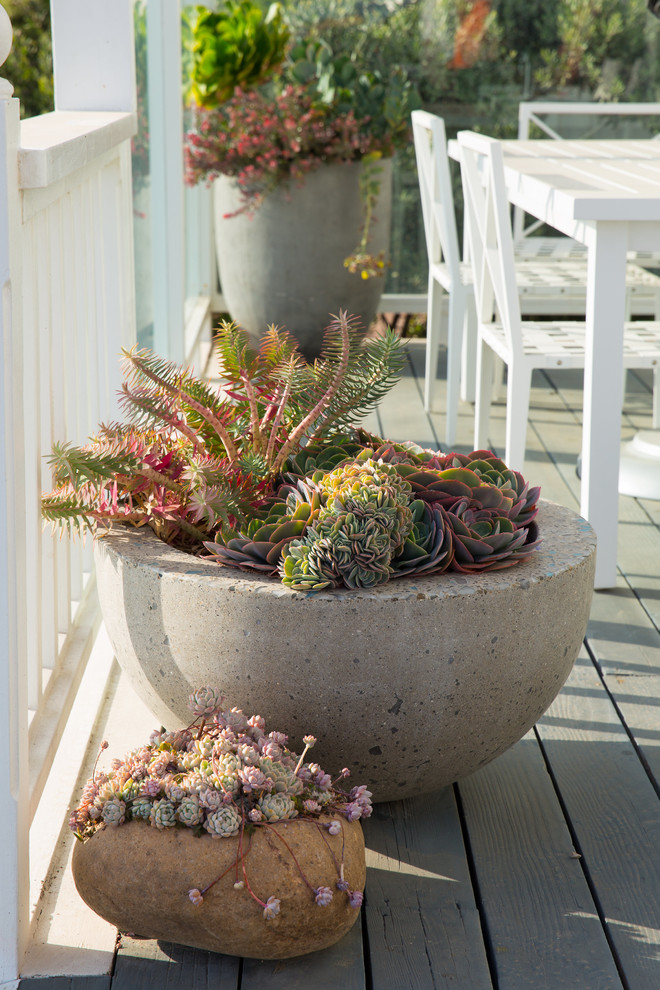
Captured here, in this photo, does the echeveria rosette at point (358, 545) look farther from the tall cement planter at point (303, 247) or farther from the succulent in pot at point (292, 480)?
the tall cement planter at point (303, 247)

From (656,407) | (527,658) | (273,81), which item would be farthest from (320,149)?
(527,658)

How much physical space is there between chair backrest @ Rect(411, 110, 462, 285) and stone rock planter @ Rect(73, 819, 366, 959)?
2.38 meters

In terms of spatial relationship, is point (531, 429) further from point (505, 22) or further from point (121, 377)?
point (505, 22)

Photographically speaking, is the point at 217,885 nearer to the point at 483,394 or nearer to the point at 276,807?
the point at 276,807

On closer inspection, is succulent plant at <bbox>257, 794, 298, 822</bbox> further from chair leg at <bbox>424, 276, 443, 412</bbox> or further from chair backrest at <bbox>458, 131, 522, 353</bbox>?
chair leg at <bbox>424, 276, 443, 412</bbox>

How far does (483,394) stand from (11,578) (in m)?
2.02

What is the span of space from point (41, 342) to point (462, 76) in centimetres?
390

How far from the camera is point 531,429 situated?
3.52m

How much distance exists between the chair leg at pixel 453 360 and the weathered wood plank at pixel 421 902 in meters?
1.94

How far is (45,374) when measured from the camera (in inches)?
59.8

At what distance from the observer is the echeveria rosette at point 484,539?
1322 mm

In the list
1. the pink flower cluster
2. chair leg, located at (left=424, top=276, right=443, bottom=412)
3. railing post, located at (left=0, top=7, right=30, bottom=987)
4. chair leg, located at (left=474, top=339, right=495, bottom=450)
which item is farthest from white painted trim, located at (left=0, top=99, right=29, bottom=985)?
the pink flower cluster

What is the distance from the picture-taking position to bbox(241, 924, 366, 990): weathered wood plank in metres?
1.17

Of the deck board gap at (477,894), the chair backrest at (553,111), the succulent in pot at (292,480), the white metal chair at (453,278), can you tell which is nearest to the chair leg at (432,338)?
the white metal chair at (453,278)
